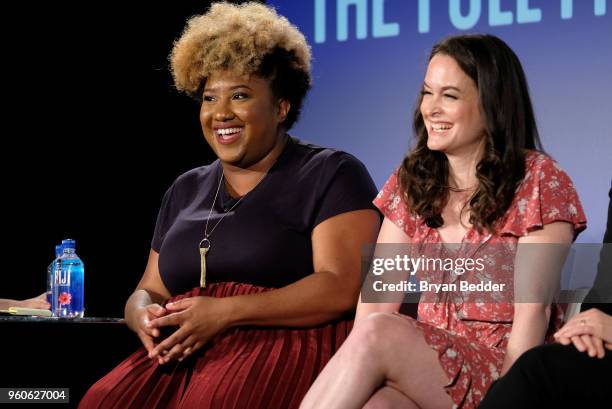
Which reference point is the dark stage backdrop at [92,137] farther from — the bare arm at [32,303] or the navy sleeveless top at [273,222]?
the navy sleeveless top at [273,222]

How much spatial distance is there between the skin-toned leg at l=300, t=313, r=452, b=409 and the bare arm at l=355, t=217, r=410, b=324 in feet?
1.09

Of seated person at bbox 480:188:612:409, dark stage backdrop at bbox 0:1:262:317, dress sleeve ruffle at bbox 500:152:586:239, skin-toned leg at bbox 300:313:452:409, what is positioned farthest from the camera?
dark stage backdrop at bbox 0:1:262:317

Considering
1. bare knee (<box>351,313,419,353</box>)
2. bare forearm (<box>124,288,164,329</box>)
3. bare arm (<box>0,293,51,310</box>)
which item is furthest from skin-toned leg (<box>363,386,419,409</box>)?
bare arm (<box>0,293,51,310</box>)

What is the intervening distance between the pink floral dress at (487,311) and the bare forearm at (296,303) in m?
0.26

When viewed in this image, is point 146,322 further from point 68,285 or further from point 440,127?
point 440,127

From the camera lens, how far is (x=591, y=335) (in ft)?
6.49

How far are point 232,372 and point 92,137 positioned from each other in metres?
1.81

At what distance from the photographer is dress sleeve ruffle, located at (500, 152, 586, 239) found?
87.7 inches

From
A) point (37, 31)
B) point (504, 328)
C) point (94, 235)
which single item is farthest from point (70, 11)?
point (504, 328)

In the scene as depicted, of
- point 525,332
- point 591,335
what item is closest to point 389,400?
point 525,332

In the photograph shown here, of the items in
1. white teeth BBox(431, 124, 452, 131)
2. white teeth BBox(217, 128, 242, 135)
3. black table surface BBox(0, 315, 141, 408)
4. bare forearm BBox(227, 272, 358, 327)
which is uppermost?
white teeth BBox(431, 124, 452, 131)

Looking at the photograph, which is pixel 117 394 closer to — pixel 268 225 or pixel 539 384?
pixel 268 225

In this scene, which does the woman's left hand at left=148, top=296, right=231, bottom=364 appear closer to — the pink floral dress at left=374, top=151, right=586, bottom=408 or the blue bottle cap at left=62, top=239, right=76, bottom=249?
the pink floral dress at left=374, top=151, right=586, bottom=408

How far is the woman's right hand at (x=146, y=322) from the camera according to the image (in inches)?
103
